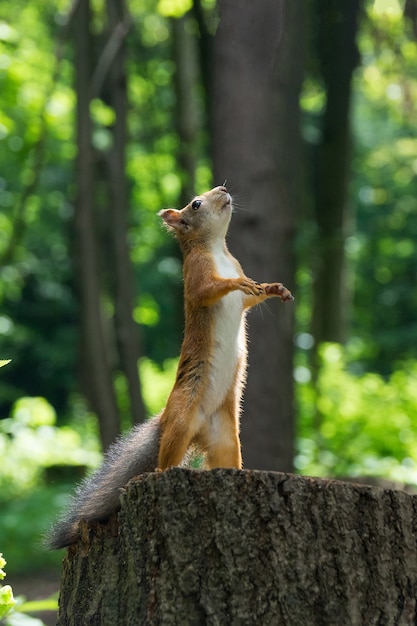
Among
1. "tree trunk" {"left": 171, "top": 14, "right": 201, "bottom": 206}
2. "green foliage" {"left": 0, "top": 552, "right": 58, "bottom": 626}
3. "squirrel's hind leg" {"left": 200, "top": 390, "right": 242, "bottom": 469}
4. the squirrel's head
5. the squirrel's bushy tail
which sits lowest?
"green foliage" {"left": 0, "top": 552, "right": 58, "bottom": 626}

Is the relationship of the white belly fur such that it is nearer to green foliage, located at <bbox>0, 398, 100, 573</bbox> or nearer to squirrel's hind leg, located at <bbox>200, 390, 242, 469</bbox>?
squirrel's hind leg, located at <bbox>200, 390, 242, 469</bbox>

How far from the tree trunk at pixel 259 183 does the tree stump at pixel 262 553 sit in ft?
16.5

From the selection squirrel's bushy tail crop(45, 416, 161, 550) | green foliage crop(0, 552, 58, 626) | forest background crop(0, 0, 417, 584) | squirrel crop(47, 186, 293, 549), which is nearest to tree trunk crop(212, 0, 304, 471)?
forest background crop(0, 0, 417, 584)

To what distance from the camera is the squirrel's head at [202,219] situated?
561 centimetres

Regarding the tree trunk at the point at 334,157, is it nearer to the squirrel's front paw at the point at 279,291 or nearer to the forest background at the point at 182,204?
the forest background at the point at 182,204

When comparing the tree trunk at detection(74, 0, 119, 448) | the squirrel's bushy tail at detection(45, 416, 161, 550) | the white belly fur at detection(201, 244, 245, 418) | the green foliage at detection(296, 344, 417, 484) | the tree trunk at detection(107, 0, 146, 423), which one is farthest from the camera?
the green foliage at detection(296, 344, 417, 484)

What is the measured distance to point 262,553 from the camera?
3.83 meters

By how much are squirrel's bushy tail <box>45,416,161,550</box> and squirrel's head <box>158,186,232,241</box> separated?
3.48 ft

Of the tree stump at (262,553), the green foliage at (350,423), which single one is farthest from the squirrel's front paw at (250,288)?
the green foliage at (350,423)

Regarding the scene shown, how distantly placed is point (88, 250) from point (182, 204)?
2772mm

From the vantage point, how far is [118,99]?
13273 millimetres

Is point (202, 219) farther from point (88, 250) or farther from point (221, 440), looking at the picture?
point (88, 250)

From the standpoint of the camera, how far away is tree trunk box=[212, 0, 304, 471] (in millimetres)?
8977

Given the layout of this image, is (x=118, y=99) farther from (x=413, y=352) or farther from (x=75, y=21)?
(x=413, y=352)
